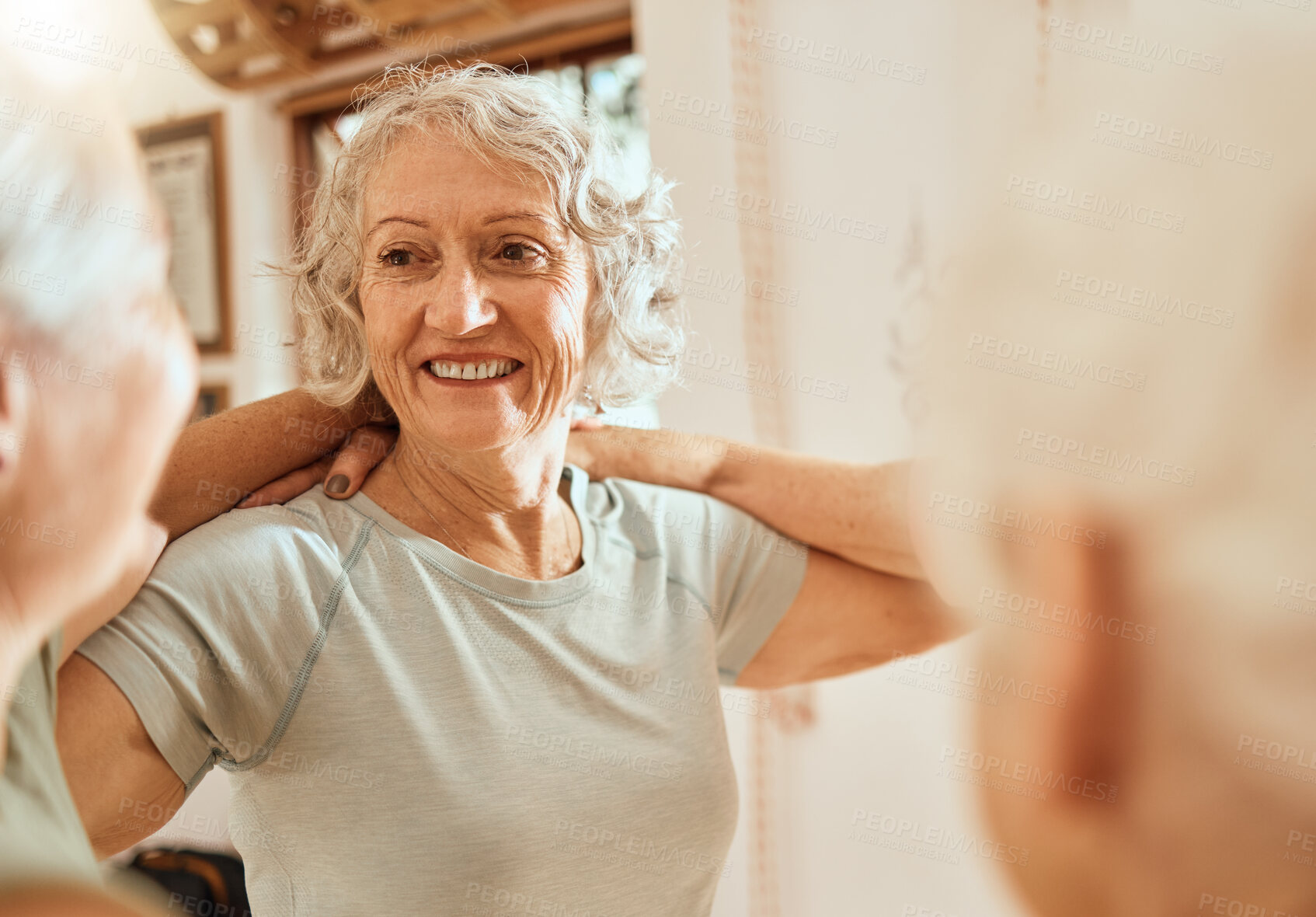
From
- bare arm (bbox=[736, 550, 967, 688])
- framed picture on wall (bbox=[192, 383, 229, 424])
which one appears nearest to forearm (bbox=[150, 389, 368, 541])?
bare arm (bbox=[736, 550, 967, 688])

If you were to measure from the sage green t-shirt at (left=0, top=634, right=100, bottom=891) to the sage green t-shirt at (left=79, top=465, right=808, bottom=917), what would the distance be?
93 mm

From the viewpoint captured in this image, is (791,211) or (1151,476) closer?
(1151,476)

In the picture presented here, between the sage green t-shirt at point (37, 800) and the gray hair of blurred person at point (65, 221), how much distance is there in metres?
0.14

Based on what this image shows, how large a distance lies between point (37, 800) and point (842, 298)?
2.51ft

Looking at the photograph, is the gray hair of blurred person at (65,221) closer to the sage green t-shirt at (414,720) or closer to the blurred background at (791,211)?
the sage green t-shirt at (414,720)

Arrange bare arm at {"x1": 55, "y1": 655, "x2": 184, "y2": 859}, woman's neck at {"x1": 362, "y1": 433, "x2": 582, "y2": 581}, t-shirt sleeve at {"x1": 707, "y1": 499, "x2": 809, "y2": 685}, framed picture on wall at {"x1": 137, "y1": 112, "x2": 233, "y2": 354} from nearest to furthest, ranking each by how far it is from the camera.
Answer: bare arm at {"x1": 55, "y1": 655, "x2": 184, "y2": 859}, woman's neck at {"x1": 362, "y1": 433, "x2": 582, "y2": 581}, t-shirt sleeve at {"x1": 707, "y1": 499, "x2": 809, "y2": 685}, framed picture on wall at {"x1": 137, "y1": 112, "x2": 233, "y2": 354}

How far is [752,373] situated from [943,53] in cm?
35

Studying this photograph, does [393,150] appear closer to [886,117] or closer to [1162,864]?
[886,117]

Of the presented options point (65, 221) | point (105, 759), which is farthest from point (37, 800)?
point (65, 221)

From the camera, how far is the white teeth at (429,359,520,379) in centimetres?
61

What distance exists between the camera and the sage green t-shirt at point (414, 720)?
518 mm

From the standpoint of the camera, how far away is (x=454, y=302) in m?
0.59

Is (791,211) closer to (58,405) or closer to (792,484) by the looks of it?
(792,484)

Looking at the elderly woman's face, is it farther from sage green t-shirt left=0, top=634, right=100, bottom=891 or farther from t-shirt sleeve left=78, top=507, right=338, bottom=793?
sage green t-shirt left=0, top=634, right=100, bottom=891
